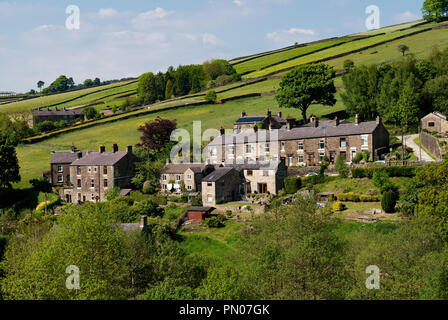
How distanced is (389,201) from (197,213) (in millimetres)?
23711

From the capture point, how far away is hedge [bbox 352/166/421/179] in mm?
55125

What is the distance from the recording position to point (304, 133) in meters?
71.9

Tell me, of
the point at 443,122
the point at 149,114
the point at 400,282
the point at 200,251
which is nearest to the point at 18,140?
the point at 149,114

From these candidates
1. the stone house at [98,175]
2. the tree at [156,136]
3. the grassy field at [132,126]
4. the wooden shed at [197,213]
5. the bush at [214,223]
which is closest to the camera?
the bush at [214,223]

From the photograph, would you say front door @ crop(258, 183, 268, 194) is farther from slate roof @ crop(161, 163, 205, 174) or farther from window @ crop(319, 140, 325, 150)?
window @ crop(319, 140, 325, 150)

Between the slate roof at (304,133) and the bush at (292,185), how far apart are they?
11250mm

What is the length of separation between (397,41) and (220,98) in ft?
202

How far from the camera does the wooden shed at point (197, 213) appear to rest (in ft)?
190

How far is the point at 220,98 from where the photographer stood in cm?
12375

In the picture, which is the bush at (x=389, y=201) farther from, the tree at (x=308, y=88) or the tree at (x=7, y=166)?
the tree at (x=7, y=166)

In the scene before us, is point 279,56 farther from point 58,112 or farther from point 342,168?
point 342,168

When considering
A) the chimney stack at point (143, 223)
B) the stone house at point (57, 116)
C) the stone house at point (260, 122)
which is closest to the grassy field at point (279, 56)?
the stone house at point (57, 116)

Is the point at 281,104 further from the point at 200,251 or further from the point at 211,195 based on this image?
the point at 200,251

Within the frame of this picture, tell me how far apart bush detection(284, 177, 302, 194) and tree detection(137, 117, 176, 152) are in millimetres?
30562
